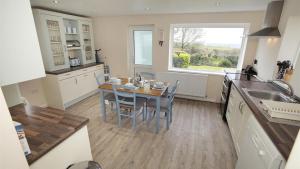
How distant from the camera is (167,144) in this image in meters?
2.42

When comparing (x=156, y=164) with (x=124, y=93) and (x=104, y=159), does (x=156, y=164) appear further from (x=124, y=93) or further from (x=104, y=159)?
(x=124, y=93)

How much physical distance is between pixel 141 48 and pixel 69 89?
7.41ft

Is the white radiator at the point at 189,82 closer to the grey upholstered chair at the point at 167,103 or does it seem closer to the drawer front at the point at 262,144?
the grey upholstered chair at the point at 167,103

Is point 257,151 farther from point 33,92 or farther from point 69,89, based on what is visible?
point 33,92

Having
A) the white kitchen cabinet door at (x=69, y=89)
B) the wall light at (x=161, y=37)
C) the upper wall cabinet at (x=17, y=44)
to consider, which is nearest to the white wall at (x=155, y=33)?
the wall light at (x=161, y=37)

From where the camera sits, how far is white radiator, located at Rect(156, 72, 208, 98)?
390 cm

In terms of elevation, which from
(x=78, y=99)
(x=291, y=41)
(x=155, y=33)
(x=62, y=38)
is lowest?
(x=78, y=99)

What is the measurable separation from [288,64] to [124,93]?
256 cm

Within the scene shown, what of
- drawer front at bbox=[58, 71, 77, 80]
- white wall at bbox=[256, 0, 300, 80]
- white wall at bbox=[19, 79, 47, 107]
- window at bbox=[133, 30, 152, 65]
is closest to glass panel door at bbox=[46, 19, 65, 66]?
drawer front at bbox=[58, 71, 77, 80]

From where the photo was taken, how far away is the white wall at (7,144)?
0.61m

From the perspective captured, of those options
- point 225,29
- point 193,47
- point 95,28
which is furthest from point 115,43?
point 225,29

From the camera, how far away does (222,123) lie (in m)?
3.04

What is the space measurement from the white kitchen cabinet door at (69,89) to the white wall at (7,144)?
3.00 metres

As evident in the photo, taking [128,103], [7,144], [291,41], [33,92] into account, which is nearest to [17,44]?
[7,144]
